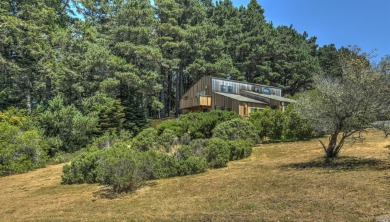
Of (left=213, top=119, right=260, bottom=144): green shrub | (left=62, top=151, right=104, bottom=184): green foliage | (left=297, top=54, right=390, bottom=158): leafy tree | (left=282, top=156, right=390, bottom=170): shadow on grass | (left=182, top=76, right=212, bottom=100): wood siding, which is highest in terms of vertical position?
(left=182, top=76, right=212, bottom=100): wood siding

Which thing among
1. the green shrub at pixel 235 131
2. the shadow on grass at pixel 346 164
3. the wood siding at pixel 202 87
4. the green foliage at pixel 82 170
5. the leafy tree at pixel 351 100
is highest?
the wood siding at pixel 202 87

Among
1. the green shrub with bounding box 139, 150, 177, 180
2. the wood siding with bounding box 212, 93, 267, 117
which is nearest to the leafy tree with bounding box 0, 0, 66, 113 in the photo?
the wood siding with bounding box 212, 93, 267, 117

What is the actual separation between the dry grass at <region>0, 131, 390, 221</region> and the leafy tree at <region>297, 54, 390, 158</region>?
5.06ft

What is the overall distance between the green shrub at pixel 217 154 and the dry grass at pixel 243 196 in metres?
0.65

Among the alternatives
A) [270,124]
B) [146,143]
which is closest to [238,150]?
[146,143]

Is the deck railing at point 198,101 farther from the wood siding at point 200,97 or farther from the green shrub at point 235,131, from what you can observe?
the green shrub at point 235,131

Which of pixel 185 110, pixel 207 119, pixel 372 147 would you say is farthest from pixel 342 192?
pixel 185 110

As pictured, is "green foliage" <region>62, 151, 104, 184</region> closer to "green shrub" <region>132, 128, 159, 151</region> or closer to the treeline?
"green shrub" <region>132, 128, 159, 151</region>

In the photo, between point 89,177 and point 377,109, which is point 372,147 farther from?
point 89,177

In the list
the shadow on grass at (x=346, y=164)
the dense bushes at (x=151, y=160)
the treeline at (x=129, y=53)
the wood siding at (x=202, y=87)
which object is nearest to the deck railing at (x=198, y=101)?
the wood siding at (x=202, y=87)

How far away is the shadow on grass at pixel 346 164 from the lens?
11.1 metres

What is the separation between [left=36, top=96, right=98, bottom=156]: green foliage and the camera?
25.9 m

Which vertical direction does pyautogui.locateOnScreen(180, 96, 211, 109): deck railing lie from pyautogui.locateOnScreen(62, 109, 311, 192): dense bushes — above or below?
above

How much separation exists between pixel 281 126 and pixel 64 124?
16.9 meters
